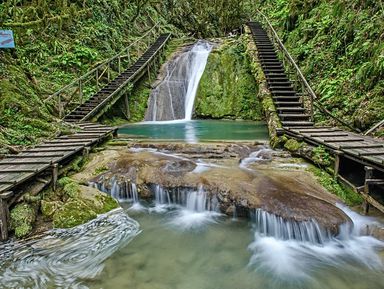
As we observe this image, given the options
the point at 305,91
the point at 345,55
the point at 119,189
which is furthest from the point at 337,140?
the point at 345,55

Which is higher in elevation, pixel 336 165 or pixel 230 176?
pixel 336 165

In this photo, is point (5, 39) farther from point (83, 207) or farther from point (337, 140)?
point (337, 140)

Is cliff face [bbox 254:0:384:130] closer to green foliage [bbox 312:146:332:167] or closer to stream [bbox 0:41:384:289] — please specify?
green foliage [bbox 312:146:332:167]

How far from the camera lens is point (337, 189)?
5.41 m

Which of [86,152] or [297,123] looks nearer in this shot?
[86,152]

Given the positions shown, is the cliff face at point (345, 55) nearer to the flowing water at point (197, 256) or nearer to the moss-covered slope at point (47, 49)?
the flowing water at point (197, 256)

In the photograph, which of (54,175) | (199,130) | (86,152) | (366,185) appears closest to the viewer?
(366,185)

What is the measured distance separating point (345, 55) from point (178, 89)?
784 centimetres

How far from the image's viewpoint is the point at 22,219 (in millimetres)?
4559

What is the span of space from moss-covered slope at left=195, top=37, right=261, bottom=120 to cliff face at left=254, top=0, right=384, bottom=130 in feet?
8.05

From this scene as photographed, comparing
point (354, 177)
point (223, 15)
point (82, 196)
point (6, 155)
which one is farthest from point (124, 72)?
point (223, 15)

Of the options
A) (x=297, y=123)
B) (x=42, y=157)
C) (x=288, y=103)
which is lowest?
(x=42, y=157)

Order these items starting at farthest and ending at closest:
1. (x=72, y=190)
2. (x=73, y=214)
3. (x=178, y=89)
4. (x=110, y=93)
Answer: (x=178, y=89)
(x=110, y=93)
(x=72, y=190)
(x=73, y=214)

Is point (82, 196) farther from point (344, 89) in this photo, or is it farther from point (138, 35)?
point (138, 35)
